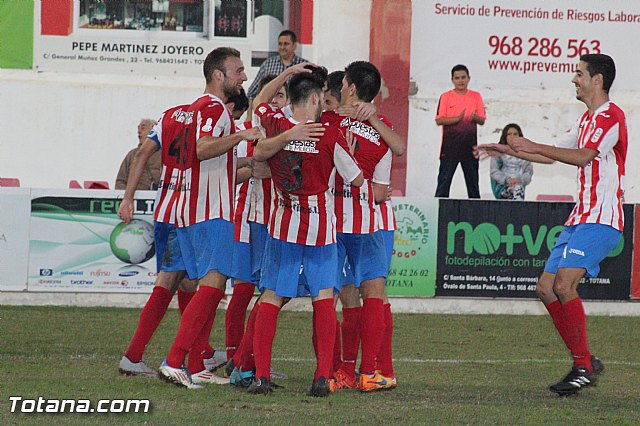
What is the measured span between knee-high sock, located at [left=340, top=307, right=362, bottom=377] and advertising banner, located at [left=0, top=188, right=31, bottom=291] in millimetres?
5845

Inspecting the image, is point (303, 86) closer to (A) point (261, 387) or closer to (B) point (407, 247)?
(A) point (261, 387)

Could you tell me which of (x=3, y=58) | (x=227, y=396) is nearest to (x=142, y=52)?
(x=3, y=58)

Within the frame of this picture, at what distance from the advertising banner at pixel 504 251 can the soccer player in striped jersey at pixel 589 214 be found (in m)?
5.10

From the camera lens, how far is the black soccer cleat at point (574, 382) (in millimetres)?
7832

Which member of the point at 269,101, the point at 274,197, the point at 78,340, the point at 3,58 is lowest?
the point at 78,340

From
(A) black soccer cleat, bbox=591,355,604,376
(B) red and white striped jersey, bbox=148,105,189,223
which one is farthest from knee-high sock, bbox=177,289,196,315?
(A) black soccer cleat, bbox=591,355,604,376

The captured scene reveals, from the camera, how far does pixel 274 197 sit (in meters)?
7.52

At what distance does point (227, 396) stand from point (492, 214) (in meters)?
6.95

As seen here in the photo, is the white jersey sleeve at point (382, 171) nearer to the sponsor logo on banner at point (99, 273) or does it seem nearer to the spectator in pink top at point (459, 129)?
the sponsor logo on banner at point (99, 273)

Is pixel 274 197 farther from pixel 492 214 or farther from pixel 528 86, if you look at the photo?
pixel 528 86

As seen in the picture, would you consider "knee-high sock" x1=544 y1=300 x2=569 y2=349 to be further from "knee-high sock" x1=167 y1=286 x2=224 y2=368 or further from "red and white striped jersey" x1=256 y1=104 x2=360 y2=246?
"knee-high sock" x1=167 y1=286 x2=224 y2=368

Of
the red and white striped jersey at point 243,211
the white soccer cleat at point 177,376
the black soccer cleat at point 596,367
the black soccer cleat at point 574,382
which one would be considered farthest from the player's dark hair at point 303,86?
the black soccer cleat at point 596,367

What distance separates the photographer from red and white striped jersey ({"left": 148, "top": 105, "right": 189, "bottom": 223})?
25.6 ft

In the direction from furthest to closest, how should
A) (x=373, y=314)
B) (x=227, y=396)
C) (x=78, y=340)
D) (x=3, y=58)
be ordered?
(x=3, y=58) < (x=78, y=340) < (x=373, y=314) < (x=227, y=396)
